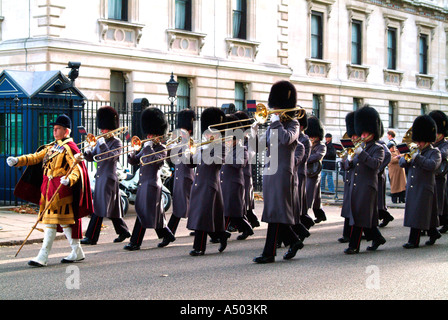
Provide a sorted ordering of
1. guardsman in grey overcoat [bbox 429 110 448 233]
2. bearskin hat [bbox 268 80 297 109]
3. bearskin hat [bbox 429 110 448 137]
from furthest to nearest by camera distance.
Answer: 1. bearskin hat [bbox 429 110 448 137]
2. guardsman in grey overcoat [bbox 429 110 448 233]
3. bearskin hat [bbox 268 80 297 109]

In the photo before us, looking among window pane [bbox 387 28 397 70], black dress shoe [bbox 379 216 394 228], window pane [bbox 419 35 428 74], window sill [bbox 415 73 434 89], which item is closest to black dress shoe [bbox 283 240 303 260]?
black dress shoe [bbox 379 216 394 228]

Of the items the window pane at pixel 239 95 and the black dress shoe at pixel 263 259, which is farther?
the window pane at pixel 239 95

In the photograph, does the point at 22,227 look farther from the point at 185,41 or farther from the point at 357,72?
the point at 357,72

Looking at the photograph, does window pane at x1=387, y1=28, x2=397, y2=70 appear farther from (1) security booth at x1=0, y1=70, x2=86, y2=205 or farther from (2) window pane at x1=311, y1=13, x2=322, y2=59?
(1) security booth at x1=0, y1=70, x2=86, y2=205

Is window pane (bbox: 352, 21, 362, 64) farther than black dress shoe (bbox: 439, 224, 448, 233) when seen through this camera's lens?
Yes

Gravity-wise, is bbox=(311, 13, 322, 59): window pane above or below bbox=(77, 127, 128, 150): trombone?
above

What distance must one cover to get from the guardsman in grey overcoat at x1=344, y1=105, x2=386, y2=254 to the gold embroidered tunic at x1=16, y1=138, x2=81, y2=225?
3.59 meters

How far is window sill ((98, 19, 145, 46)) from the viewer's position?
21172 millimetres

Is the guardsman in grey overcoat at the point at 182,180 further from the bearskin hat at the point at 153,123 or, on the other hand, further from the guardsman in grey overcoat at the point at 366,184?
the guardsman in grey overcoat at the point at 366,184

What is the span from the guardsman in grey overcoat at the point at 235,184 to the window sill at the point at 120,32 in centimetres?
1127

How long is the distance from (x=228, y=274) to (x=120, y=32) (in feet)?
49.1

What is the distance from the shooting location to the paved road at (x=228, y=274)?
686 cm

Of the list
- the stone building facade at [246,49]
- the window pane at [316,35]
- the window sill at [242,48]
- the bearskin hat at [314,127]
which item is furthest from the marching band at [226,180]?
the window pane at [316,35]
